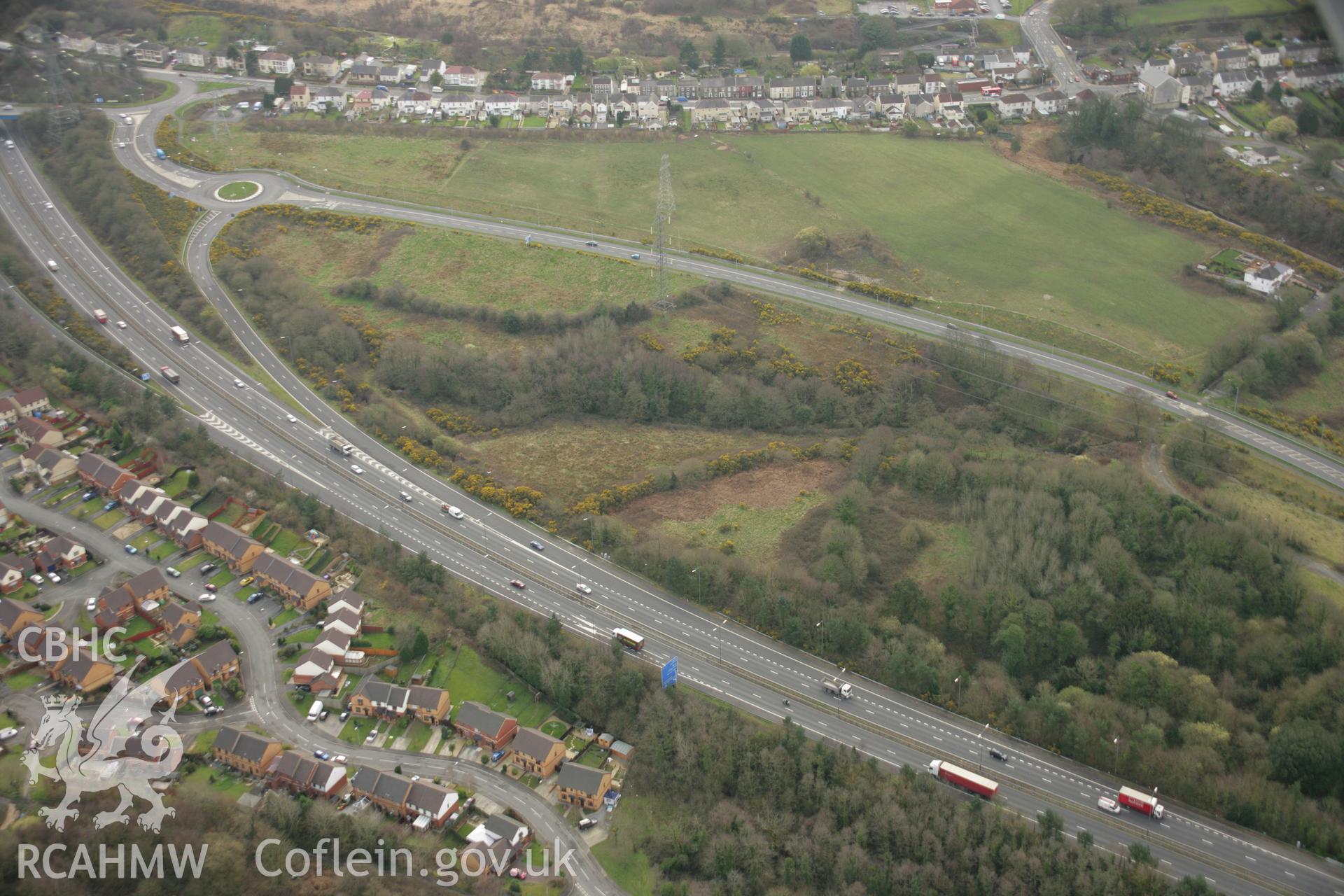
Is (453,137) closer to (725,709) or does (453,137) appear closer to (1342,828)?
(725,709)

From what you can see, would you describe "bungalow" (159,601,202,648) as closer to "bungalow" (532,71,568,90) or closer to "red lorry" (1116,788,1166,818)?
"red lorry" (1116,788,1166,818)

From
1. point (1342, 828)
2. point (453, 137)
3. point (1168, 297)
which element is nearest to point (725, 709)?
point (1342, 828)

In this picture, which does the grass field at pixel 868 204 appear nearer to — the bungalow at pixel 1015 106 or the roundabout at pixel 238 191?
the roundabout at pixel 238 191

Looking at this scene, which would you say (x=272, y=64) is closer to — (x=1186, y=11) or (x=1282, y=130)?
(x=1186, y=11)

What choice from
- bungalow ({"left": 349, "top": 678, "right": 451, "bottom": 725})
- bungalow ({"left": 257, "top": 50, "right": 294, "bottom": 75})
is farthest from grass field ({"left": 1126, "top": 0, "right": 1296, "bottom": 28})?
bungalow ({"left": 349, "top": 678, "right": 451, "bottom": 725})

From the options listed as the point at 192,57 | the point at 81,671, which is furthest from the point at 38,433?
the point at 192,57

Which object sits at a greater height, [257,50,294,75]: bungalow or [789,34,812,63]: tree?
[789,34,812,63]: tree
